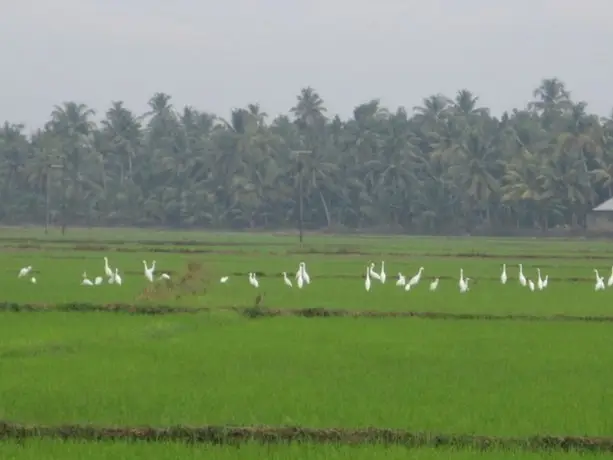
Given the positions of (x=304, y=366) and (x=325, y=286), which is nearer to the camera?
(x=304, y=366)

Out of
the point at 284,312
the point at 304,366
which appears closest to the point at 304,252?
the point at 284,312

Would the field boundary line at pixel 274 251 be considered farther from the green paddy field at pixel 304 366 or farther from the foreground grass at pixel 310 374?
the foreground grass at pixel 310 374

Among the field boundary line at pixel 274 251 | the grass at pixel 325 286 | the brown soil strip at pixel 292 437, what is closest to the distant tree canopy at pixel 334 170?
the field boundary line at pixel 274 251

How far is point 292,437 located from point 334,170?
6095cm

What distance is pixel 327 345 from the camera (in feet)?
44.4

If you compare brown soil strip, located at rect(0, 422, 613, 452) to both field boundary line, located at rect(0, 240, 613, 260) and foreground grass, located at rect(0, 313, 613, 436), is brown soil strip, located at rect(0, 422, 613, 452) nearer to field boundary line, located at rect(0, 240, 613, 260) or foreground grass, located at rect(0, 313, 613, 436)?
foreground grass, located at rect(0, 313, 613, 436)

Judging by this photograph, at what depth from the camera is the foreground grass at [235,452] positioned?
24.4ft

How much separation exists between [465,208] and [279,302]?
4827 centimetres

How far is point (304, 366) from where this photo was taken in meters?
11.6

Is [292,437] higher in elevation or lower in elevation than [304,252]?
lower

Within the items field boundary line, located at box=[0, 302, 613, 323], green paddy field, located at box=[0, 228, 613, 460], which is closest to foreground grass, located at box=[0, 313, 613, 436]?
green paddy field, located at box=[0, 228, 613, 460]

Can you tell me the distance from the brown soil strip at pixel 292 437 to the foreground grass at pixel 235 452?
17 cm

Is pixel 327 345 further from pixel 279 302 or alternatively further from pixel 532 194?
pixel 532 194

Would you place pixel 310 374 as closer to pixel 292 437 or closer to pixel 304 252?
pixel 292 437
